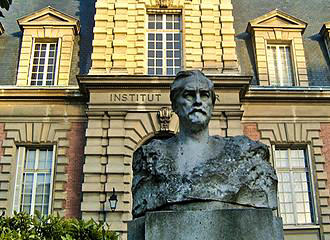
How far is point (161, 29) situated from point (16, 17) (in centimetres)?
723

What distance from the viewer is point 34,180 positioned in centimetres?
1560

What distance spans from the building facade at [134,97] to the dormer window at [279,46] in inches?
1.9

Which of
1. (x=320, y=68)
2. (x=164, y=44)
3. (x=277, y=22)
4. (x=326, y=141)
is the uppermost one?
(x=277, y=22)

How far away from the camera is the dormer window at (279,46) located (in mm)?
17625

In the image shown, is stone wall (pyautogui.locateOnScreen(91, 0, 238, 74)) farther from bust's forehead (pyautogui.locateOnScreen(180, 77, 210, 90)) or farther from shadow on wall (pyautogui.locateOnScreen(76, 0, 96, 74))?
bust's forehead (pyautogui.locateOnScreen(180, 77, 210, 90))

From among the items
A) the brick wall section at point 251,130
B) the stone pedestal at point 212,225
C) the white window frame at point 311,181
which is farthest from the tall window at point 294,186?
the stone pedestal at point 212,225

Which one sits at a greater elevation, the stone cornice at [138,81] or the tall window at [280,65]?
the tall window at [280,65]

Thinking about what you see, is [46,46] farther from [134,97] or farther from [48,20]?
[134,97]

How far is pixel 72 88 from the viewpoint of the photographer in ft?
52.5

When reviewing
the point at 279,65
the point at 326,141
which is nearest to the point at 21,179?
the point at 279,65

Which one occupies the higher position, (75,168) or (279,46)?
(279,46)

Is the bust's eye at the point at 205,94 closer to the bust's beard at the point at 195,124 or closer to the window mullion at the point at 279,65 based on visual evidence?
the bust's beard at the point at 195,124

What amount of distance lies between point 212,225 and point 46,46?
15.8 metres

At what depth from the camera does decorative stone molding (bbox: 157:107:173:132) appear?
1489 cm
